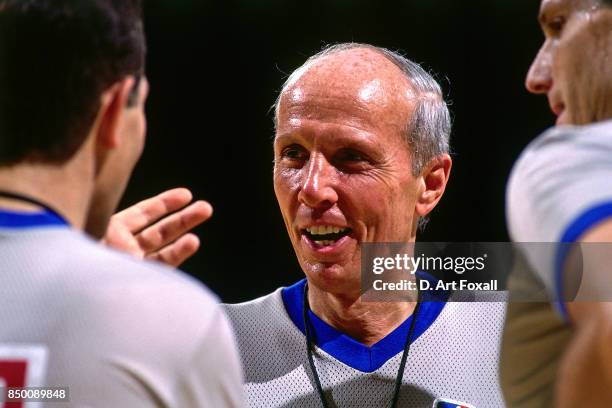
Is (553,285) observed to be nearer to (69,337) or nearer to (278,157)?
(69,337)

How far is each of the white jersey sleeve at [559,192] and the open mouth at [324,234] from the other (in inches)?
41.9

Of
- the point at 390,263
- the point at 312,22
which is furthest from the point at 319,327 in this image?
the point at 312,22

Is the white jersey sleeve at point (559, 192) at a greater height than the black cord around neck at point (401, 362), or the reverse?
the white jersey sleeve at point (559, 192)

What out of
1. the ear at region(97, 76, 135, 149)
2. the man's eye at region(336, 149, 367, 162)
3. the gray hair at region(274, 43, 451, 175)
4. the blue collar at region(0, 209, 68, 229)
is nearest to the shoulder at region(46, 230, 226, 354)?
the blue collar at region(0, 209, 68, 229)

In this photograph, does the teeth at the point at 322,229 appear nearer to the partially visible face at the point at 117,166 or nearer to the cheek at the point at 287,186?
the cheek at the point at 287,186

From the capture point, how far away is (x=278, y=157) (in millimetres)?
2059

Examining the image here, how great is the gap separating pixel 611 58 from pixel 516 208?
31cm

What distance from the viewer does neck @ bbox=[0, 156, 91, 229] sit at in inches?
39.0

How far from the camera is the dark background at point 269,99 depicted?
300cm

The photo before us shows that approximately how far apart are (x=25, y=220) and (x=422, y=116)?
1.27 metres

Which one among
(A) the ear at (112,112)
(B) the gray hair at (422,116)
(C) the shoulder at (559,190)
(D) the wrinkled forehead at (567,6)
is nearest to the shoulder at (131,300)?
(A) the ear at (112,112)

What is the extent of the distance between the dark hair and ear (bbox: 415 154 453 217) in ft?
4.00

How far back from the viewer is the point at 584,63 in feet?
3.66

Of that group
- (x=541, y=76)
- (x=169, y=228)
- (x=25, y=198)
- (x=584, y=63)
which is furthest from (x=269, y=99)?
(x=25, y=198)
